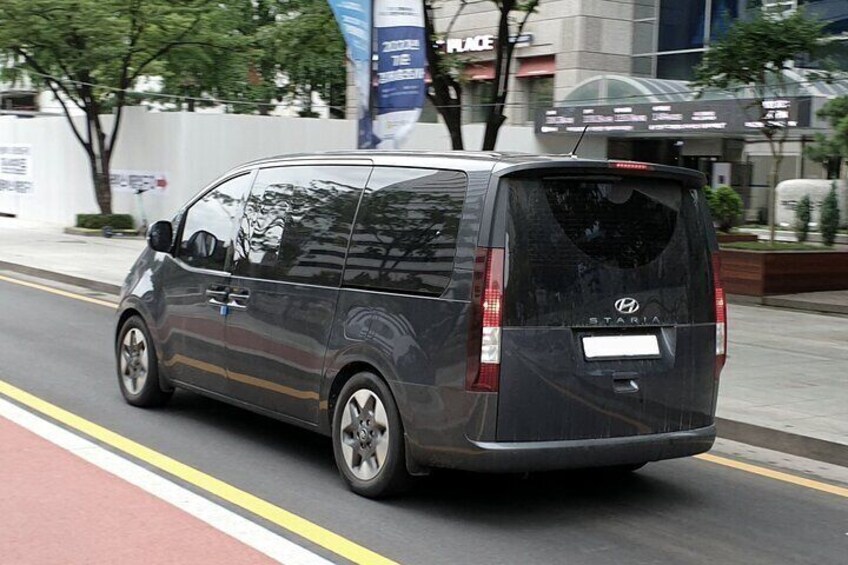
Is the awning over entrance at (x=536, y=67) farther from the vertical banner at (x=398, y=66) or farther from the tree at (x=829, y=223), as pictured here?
the vertical banner at (x=398, y=66)

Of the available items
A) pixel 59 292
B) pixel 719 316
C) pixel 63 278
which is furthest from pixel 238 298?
pixel 63 278

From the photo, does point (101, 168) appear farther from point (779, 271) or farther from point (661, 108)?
point (779, 271)

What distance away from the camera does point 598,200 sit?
5855 millimetres

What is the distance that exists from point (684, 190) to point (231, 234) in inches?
115

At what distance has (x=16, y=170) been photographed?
1375 inches

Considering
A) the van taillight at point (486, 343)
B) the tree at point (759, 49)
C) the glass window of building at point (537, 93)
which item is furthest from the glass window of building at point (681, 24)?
the van taillight at point (486, 343)

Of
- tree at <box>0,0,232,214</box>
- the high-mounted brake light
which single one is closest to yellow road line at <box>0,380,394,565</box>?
the high-mounted brake light

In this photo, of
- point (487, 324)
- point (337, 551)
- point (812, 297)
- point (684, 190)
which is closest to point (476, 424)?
point (487, 324)

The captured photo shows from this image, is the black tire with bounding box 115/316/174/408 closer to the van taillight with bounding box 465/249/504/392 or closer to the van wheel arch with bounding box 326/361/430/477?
the van wheel arch with bounding box 326/361/430/477

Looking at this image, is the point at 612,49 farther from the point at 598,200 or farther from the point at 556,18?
the point at 598,200

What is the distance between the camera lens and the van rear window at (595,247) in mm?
5594

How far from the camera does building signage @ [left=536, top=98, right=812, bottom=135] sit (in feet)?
80.6

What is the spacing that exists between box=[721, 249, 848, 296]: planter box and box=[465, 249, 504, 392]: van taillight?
11677 millimetres

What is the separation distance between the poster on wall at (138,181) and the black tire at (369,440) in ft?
78.3
